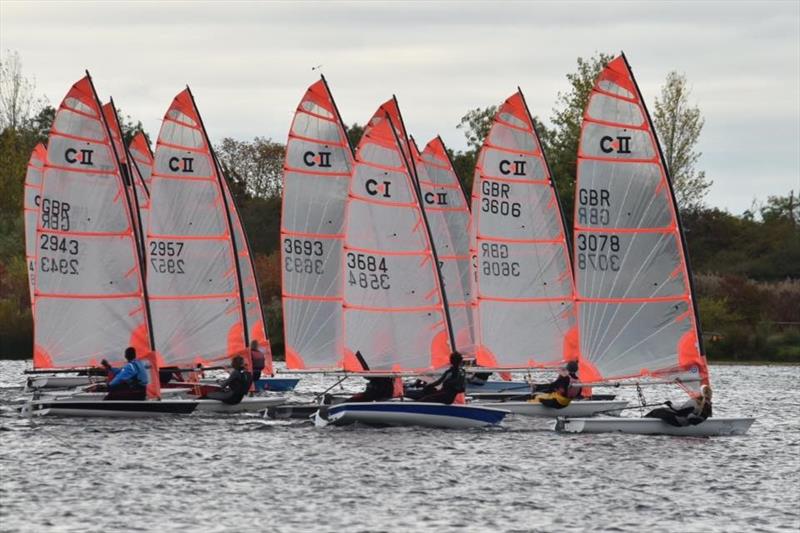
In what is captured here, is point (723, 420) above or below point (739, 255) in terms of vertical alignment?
below

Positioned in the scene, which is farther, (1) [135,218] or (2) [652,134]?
(1) [135,218]

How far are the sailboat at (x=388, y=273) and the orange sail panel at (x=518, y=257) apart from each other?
4504 millimetres

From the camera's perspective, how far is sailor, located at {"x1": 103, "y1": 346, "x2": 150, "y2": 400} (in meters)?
37.4

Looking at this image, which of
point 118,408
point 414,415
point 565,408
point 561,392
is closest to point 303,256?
point 118,408

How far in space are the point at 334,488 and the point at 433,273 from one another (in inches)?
364

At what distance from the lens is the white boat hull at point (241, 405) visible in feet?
127

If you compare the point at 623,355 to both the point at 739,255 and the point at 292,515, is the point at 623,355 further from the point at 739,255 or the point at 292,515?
the point at 739,255

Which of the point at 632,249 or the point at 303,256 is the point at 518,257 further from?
the point at 632,249

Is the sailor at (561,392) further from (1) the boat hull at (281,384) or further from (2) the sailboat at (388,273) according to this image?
(1) the boat hull at (281,384)

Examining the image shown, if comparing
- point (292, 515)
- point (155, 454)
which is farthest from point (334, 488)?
point (155, 454)

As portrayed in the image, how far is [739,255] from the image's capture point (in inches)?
3615

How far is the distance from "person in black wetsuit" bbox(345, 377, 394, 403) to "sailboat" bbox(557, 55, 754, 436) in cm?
377

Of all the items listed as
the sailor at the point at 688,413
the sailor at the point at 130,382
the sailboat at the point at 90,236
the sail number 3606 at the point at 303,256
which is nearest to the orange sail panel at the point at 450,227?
the sail number 3606 at the point at 303,256

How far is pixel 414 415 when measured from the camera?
116 feet
